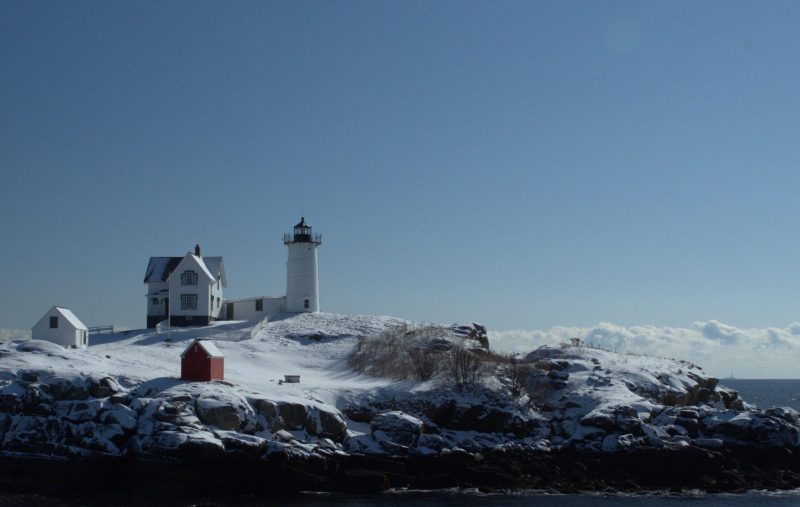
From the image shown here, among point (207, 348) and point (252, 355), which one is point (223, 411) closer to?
point (207, 348)

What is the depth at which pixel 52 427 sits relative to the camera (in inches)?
1475

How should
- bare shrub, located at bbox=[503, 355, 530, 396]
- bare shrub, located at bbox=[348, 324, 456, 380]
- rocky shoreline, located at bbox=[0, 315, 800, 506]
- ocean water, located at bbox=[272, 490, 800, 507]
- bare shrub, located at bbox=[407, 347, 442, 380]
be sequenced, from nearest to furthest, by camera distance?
ocean water, located at bbox=[272, 490, 800, 507] → rocky shoreline, located at bbox=[0, 315, 800, 506] → bare shrub, located at bbox=[503, 355, 530, 396] → bare shrub, located at bbox=[407, 347, 442, 380] → bare shrub, located at bbox=[348, 324, 456, 380]

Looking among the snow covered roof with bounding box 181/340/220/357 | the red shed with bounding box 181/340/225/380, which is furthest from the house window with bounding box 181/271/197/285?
the red shed with bounding box 181/340/225/380

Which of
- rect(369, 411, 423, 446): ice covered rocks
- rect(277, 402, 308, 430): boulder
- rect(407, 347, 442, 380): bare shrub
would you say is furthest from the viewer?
rect(407, 347, 442, 380): bare shrub

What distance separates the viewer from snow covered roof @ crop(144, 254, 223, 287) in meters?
64.4

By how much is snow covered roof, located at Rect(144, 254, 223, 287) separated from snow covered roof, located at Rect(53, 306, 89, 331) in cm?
1168

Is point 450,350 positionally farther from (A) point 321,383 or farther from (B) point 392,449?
(B) point 392,449

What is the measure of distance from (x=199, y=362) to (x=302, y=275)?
2714 centimetres

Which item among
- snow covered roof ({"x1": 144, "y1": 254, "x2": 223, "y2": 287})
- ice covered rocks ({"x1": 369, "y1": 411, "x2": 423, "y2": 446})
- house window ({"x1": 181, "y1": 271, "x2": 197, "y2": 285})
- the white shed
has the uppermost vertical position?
snow covered roof ({"x1": 144, "y1": 254, "x2": 223, "y2": 287})

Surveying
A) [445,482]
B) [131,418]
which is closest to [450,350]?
[445,482]

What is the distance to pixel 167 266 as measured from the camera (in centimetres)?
6519

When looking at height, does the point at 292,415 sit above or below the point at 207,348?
below

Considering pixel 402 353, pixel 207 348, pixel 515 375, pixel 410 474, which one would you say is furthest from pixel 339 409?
pixel 402 353

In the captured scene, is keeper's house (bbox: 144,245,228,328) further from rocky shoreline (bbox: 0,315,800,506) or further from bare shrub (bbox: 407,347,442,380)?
bare shrub (bbox: 407,347,442,380)
